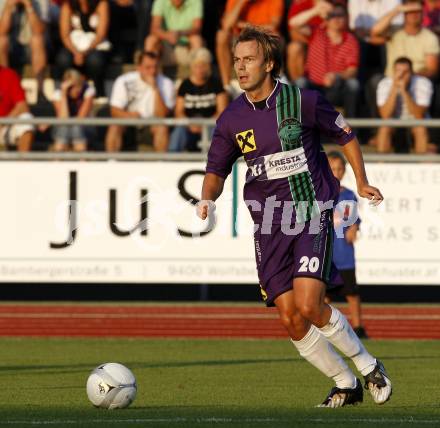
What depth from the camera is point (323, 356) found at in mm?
8070

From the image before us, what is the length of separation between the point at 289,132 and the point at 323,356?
1.40 m

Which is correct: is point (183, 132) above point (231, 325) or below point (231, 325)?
above

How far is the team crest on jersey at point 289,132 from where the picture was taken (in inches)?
317

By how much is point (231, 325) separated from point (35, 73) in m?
5.96

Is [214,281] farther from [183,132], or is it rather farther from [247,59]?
[247,59]

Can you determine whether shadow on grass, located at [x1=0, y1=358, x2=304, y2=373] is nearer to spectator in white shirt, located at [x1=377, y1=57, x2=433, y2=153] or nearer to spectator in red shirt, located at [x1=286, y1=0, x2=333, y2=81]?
spectator in white shirt, located at [x1=377, y1=57, x2=433, y2=153]

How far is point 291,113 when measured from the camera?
8.09 m

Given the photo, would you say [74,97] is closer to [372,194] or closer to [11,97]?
[11,97]

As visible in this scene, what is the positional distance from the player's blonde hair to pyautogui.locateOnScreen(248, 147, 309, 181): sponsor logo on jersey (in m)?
0.54

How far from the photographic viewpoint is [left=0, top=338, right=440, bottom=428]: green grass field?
7367 mm

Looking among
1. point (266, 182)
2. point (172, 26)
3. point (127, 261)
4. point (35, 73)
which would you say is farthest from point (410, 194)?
point (266, 182)

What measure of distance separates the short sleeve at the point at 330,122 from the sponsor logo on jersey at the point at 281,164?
21 cm

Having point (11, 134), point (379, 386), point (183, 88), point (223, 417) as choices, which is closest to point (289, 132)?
point (379, 386)

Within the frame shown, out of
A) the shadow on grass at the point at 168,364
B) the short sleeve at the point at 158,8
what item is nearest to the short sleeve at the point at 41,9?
the short sleeve at the point at 158,8
